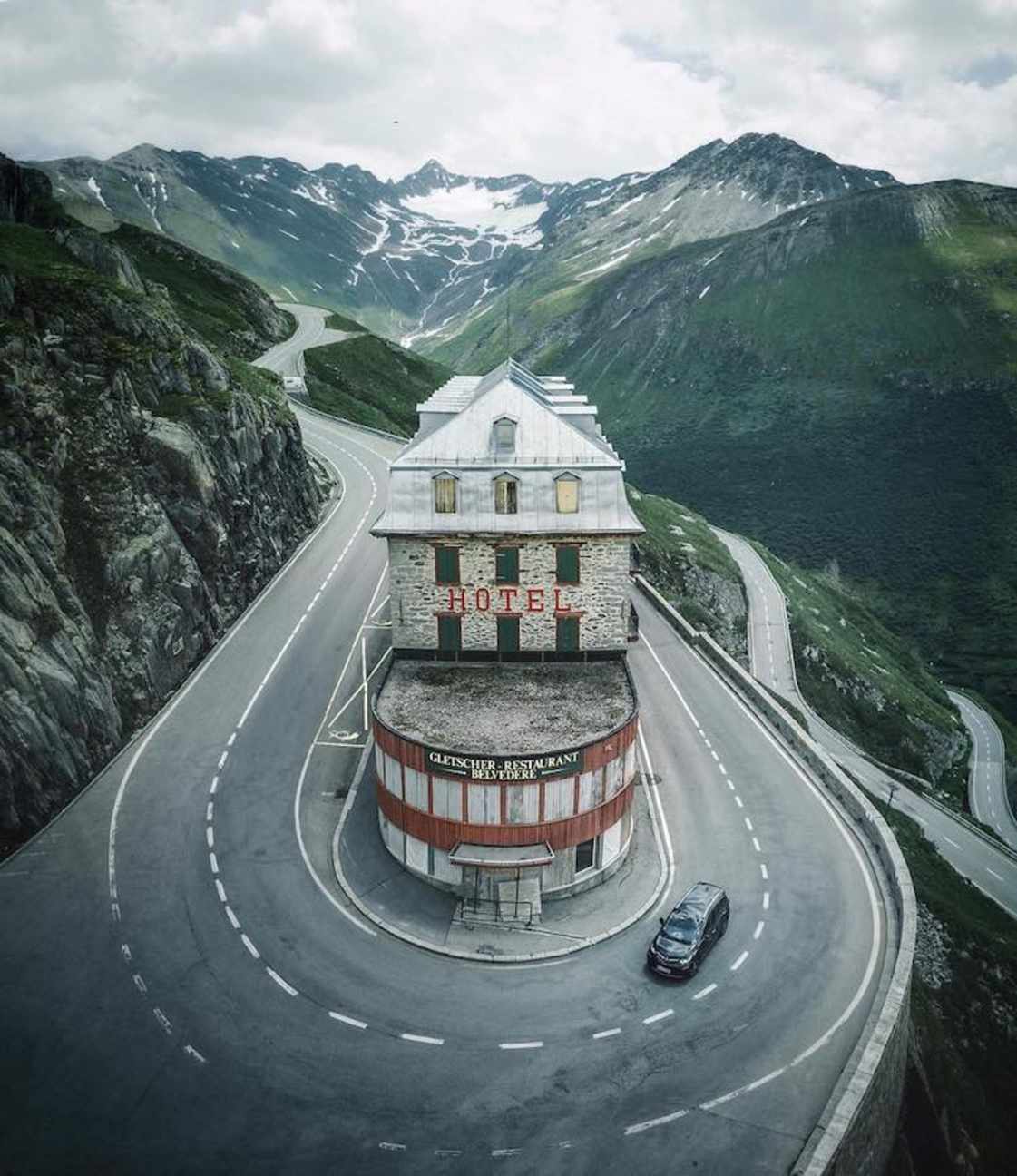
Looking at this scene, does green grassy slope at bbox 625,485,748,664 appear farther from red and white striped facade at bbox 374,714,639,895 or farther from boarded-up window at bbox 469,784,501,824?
boarded-up window at bbox 469,784,501,824

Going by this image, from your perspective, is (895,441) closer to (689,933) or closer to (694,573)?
(694,573)

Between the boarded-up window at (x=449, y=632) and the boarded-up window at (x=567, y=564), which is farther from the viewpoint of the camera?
the boarded-up window at (x=449, y=632)

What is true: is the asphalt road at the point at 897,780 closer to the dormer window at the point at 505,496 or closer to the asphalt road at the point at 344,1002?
the asphalt road at the point at 344,1002

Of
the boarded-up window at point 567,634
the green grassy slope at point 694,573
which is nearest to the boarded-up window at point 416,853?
the boarded-up window at point 567,634

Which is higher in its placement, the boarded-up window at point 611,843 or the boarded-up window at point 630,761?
the boarded-up window at point 630,761

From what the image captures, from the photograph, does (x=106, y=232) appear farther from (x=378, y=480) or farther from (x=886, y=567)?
(x=886, y=567)

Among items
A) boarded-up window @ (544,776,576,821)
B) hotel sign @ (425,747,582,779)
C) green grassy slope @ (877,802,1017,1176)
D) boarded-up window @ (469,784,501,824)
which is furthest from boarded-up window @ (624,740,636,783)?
Answer: green grassy slope @ (877,802,1017,1176)
